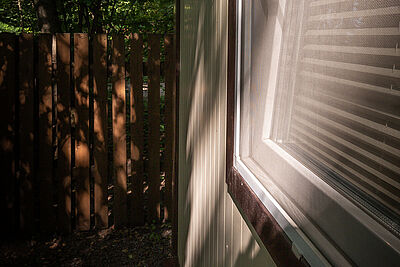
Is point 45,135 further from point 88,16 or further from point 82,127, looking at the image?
point 88,16

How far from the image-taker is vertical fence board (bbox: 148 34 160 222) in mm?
4035

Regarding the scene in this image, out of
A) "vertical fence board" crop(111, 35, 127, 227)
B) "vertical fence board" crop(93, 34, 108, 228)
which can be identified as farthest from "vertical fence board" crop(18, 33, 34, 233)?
"vertical fence board" crop(111, 35, 127, 227)

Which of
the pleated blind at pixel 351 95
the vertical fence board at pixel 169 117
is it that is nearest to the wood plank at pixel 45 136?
the vertical fence board at pixel 169 117

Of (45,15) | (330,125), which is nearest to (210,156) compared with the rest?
(330,125)

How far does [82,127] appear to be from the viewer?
4023mm

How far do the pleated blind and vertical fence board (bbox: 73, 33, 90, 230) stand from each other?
343cm

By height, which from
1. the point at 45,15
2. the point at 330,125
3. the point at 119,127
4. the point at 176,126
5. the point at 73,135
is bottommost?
the point at 73,135

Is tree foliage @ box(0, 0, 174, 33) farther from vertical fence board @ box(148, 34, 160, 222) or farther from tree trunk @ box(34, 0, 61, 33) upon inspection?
vertical fence board @ box(148, 34, 160, 222)

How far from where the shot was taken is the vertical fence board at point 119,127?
13.1ft

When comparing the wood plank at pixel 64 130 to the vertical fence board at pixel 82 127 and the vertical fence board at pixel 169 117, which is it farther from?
the vertical fence board at pixel 169 117

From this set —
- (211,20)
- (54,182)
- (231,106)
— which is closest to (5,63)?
(54,182)

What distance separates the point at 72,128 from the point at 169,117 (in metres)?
0.95

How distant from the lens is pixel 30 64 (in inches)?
152

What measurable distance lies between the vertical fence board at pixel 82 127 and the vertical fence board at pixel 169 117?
751 mm
